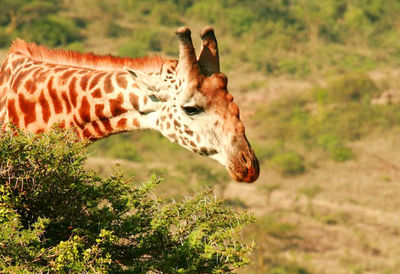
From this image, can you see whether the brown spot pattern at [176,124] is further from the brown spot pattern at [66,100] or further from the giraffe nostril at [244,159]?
the brown spot pattern at [66,100]

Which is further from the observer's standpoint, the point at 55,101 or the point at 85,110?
the point at 55,101

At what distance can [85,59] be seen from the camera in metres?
9.25

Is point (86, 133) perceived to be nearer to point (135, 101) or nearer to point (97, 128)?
point (97, 128)

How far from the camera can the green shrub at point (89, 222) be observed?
6965mm

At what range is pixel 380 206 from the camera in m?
46.4

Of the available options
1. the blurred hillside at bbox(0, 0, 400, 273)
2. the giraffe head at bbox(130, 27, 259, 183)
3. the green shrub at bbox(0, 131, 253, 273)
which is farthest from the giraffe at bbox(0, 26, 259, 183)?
the blurred hillside at bbox(0, 0, 400, 273)

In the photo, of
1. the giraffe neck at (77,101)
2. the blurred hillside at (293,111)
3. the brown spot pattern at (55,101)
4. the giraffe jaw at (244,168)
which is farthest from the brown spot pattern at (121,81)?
the blurred hillside at (293,111)

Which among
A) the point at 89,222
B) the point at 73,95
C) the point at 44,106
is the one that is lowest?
the point at 89,222

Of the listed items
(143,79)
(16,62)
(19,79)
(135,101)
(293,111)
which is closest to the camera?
(143,79)

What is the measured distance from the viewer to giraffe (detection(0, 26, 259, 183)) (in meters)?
7.83

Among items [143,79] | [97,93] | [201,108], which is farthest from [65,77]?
[201,108]

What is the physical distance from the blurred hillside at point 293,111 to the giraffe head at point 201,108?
23222mm

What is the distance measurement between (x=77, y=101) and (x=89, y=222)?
1.70 meters

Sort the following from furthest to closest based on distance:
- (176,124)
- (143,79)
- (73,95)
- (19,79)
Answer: (19,79) → (73,95) → (143,79) → (176,124)
